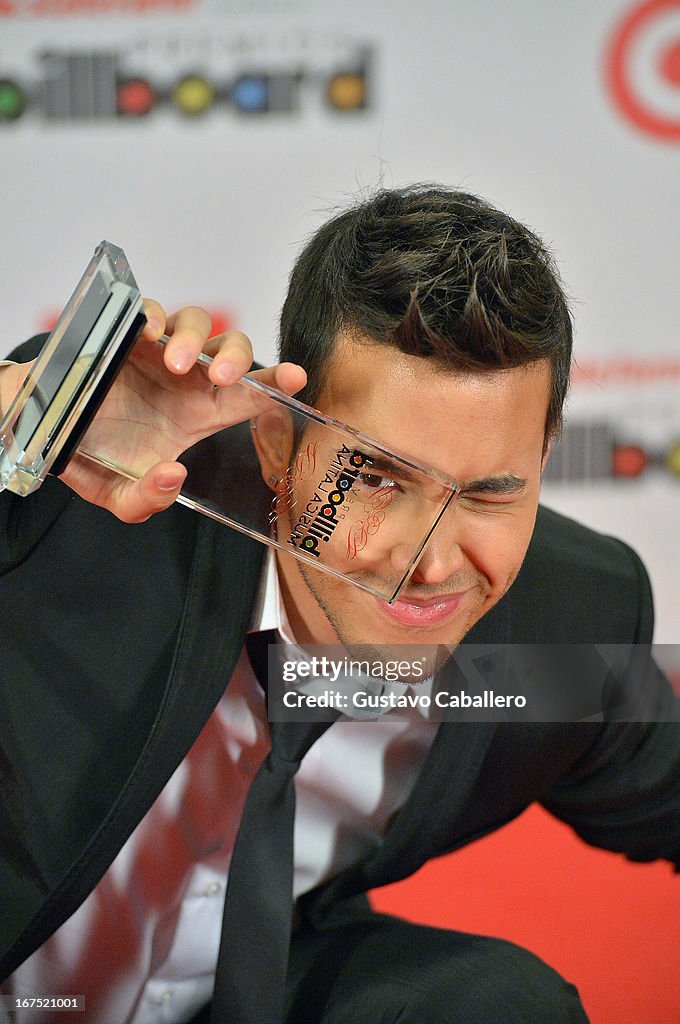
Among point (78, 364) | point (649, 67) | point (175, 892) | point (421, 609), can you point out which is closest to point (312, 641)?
point (421, 609)

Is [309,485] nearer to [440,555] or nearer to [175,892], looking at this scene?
[440,555]

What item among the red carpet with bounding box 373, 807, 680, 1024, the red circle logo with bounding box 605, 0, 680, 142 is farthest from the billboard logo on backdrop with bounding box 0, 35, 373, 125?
the red carpet with bounding box 373, 807, 680, 1024

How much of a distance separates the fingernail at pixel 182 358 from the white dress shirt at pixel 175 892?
0.78 ft

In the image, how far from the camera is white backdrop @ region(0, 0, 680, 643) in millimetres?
1232

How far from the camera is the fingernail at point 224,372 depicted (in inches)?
23.9

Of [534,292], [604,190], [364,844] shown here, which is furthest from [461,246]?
[604,190]

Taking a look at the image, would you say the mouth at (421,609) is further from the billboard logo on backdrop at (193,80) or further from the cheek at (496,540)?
the billboard logo on backdrop at (193,80)

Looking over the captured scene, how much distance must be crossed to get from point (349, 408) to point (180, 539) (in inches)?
6.2

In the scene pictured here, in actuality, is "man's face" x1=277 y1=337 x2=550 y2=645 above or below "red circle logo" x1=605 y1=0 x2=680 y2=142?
below

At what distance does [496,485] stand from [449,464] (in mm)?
44

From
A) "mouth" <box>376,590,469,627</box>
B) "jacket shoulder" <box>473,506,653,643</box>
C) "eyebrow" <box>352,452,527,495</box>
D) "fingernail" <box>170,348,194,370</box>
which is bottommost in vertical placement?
"jacket shoulder" <box>473,506,653,643</box>

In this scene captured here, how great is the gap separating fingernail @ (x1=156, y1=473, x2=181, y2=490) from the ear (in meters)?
0.09

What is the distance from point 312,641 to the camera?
854mm

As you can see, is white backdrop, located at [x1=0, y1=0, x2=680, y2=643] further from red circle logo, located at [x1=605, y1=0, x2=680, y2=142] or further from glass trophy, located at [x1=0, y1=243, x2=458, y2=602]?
glass trophy, located at [x1=0, y1=243, x2=458, y2=602]
